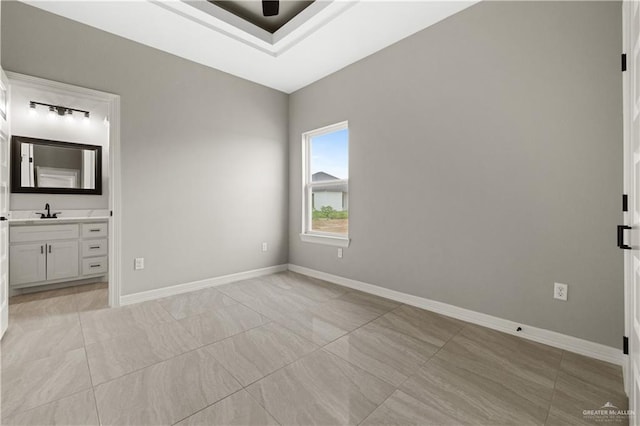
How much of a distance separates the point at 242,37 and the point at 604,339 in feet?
12.9

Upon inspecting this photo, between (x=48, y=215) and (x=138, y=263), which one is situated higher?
(x=48, y=215)

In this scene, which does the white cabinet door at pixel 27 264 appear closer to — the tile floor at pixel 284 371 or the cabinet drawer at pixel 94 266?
the cabinet drawer at pixel 94 266

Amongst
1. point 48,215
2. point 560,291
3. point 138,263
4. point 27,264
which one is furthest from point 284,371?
point 48,215

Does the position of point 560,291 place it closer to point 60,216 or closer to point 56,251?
point 56,251

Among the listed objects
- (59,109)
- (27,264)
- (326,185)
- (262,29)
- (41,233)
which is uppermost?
(262,29)

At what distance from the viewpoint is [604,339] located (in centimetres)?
182

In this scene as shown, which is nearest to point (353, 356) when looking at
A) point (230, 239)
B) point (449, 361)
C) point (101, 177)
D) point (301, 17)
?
point (449, 361)

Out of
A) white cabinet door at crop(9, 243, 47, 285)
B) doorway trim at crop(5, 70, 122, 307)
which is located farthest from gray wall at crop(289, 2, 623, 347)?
white cabinet door at crop(9, 243, 47, 285)

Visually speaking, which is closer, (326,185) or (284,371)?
(284,371)

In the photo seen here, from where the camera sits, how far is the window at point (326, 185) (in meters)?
3.57

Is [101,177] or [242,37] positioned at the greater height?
[242,37]

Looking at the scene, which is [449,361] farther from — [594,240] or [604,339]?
[594,240]

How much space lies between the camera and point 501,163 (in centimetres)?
222

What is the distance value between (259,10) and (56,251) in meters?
3.76
